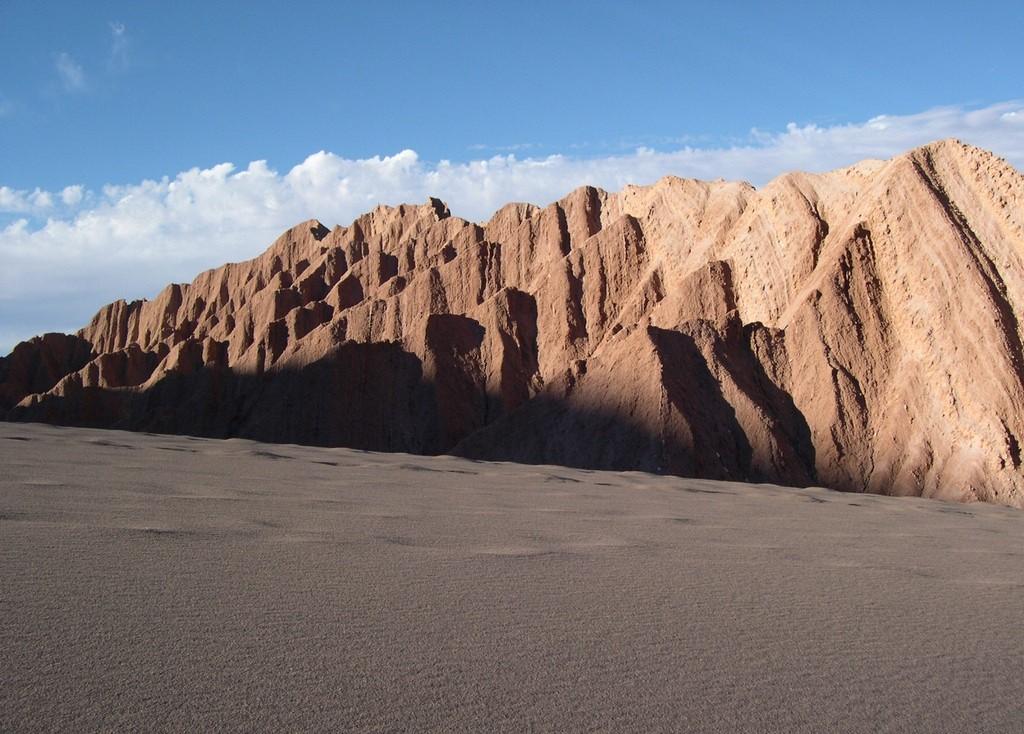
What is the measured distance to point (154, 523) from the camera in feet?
17.8

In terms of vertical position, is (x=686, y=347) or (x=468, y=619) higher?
(x=686, y=347)

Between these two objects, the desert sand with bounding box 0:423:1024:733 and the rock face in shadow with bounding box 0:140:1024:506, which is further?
the rock face in shadow with bounding box 0:140:1024:506

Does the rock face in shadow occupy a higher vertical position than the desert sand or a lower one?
higher

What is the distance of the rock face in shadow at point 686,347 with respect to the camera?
3212 centimetres

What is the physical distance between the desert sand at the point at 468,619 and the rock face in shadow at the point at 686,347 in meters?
25.5

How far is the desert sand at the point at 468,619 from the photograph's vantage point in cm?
288

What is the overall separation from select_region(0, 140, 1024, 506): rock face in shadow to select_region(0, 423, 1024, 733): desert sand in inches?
1006

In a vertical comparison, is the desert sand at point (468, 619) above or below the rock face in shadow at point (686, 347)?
below

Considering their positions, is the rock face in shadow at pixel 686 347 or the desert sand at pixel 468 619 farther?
→ the rock face in shadow at pixel 686 347

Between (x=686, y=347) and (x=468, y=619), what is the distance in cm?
3368

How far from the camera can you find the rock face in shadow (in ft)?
105

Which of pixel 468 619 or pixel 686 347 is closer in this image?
pixel 468 619

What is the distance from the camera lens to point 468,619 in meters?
3.82

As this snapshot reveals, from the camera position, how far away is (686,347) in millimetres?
36688
